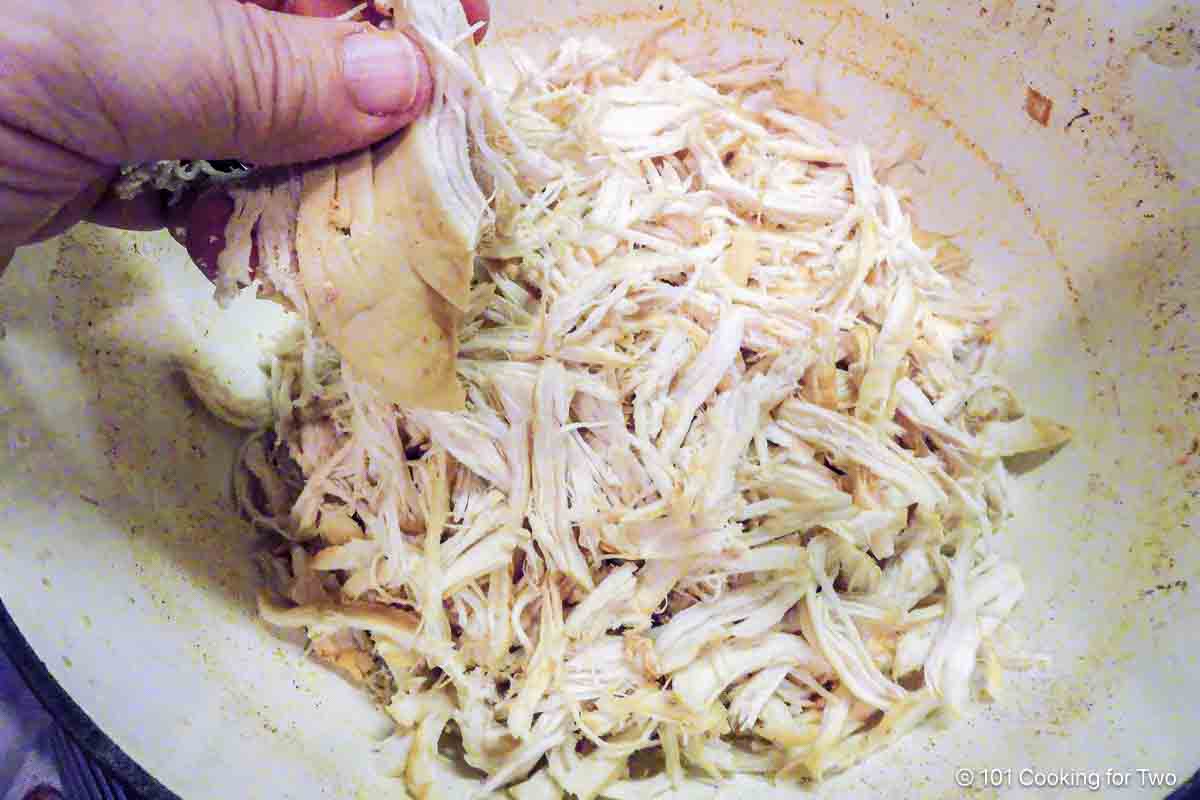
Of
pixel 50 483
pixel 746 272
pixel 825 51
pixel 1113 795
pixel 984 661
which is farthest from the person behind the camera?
pixel 825 51

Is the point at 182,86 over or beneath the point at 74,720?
over

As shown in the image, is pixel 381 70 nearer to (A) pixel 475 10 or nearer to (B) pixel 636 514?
(A) pixel 475 10

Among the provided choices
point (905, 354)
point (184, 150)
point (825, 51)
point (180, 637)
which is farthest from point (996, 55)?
point (180, 637)

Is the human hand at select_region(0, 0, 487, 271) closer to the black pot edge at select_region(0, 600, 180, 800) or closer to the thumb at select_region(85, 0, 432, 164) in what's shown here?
the thumb at select_region(85, 0, 432, 164)

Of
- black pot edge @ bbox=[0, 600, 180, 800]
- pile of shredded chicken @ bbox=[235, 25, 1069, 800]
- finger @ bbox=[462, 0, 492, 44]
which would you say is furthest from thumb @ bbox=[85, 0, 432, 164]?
black pot edge @ bbox=[0, 600, 180, 800]

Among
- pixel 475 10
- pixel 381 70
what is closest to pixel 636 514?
pixel 381 70

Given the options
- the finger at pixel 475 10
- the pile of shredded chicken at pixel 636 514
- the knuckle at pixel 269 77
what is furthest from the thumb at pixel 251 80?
the finger at pixel 475 10

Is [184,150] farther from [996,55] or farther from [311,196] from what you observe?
[996,55]
